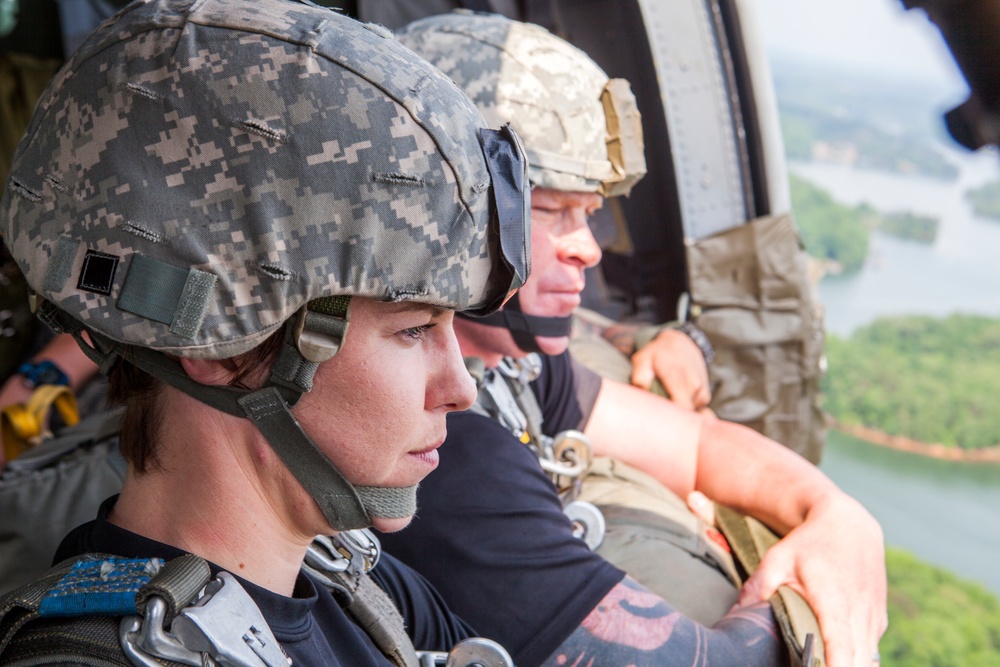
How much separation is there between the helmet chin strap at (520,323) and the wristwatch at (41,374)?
151 centimetres

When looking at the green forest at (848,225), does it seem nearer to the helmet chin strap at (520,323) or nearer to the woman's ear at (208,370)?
the helmet chin strap at (520,323)

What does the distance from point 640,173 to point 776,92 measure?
2.10 metres

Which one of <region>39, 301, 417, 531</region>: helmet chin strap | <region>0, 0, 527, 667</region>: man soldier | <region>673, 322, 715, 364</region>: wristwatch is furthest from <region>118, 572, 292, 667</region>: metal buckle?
<region>673, 322, 715, 364</region>: wristwatch

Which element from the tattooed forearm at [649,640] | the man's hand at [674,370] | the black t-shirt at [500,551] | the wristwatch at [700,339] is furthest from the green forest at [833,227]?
the black t-shirt at [500,551]

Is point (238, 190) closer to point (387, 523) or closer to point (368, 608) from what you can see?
point (387, 523)

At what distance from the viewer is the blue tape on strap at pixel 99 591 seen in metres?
0.98

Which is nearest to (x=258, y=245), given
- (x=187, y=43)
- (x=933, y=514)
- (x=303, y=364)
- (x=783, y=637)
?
(x=303, y=364)

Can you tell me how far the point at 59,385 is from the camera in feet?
8.95

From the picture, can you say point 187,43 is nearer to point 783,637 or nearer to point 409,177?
point 409,177

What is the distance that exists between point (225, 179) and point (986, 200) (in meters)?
4.96

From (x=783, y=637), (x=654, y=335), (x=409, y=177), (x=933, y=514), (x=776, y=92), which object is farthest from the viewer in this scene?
(x=933, y=514)

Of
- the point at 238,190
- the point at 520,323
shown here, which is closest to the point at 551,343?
the point at 520,323

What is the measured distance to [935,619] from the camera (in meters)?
3.97

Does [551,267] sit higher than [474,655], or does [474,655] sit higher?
[551,267]
